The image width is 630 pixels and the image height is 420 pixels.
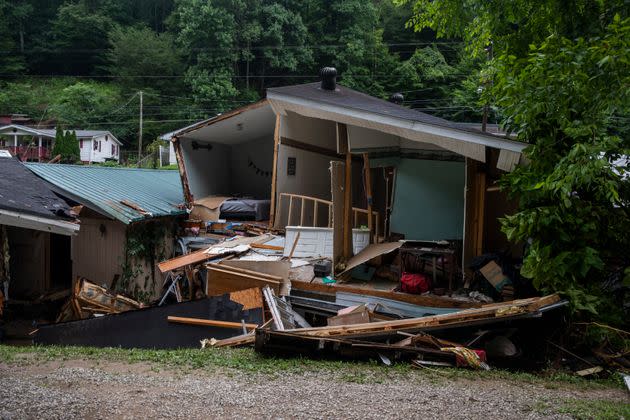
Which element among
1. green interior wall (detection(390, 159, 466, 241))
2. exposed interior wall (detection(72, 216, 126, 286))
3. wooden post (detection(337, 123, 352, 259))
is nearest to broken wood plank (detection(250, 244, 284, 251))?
wooden post (detection(337, 123, 352, 259))

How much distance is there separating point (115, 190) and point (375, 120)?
729cm

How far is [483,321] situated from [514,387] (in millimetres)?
1115

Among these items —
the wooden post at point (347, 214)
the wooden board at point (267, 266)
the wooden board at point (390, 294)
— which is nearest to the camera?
the wooden board at point (390, 294)

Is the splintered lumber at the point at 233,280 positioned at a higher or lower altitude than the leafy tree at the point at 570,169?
lower

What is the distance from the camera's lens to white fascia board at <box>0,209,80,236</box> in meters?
7.91

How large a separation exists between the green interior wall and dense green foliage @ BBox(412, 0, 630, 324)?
259cm

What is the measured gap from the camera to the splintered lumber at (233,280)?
31.4 ft

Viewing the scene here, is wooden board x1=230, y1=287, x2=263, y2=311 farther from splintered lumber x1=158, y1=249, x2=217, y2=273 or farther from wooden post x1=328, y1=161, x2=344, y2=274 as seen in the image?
splintered lumber x1=158, y1=249, x2=217, y2=273

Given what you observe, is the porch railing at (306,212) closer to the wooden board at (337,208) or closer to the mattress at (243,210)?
the mattress at (243,210)

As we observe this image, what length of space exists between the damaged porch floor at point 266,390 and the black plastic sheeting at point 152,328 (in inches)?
72.4

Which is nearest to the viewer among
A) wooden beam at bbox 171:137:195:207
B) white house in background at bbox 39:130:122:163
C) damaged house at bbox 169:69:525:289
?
damaged house at bbox 169:69:525:289

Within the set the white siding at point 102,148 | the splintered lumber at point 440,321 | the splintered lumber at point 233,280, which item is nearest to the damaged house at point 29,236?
the splintered lumber at point 233,280

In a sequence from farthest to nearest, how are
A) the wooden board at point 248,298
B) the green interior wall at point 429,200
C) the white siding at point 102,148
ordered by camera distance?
the white siding at point 102,148
the green interior wall at point 429,200
the wooden board at point 248,298

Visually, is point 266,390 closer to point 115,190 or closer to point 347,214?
point 347,214
